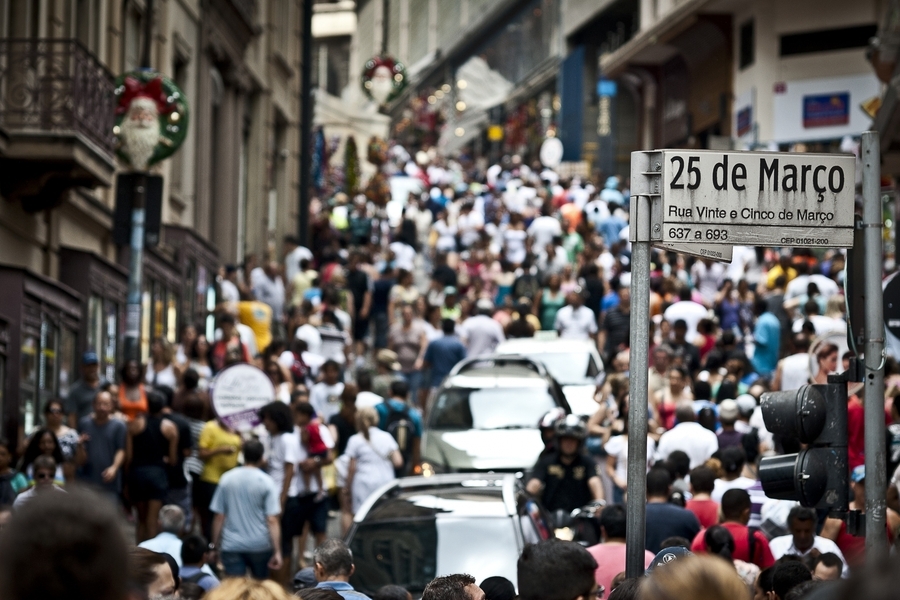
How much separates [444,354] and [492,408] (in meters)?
3.78

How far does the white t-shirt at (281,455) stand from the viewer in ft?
47.1

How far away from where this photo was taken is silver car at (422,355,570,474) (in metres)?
16.5

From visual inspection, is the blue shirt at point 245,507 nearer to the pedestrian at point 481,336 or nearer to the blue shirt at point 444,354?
the blue shirt at point 444,354

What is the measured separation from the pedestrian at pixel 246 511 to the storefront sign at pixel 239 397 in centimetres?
137

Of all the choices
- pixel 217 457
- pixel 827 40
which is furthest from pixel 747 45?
pixel 217 457

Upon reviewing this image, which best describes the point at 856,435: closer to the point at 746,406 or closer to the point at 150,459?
the point at 746,406

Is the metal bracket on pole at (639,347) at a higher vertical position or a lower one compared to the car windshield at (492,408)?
higher

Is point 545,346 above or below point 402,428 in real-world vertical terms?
above

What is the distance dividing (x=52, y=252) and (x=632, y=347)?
12.9 m

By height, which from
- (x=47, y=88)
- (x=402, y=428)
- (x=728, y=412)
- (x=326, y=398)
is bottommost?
(x=402, y=428)

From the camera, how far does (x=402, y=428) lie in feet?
54.5

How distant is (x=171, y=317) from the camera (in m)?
24.0

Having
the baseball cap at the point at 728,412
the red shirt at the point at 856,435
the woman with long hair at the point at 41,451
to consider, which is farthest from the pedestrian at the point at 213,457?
the red shirt at the point at 856,435

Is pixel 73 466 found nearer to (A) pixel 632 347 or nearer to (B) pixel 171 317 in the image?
(A) pixel 632 347
